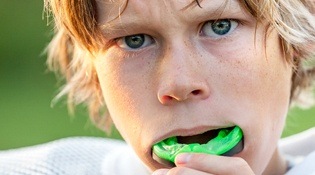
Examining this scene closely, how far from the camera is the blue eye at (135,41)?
1758 millimetres

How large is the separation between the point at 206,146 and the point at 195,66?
0.14m

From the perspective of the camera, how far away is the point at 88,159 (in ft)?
6.95

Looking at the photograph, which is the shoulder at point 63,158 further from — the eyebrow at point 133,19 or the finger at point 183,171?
the finger at point 183,171

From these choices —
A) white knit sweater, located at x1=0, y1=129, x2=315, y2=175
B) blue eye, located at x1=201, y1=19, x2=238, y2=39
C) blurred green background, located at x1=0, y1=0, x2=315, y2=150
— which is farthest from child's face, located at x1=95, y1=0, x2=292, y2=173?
blurred green background, located at x1=0, y1=0, x2=315, y2=150

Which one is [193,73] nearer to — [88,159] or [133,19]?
[133,19]

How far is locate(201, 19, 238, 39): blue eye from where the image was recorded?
1.73m

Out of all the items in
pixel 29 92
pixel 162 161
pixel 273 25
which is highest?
pixel 273 25

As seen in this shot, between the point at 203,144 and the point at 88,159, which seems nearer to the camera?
the point at 203,144

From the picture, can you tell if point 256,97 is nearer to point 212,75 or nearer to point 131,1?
point 212,75

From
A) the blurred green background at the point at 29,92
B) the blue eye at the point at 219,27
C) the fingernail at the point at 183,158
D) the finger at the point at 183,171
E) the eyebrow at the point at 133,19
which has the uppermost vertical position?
the eyebrow at the point at 133,19

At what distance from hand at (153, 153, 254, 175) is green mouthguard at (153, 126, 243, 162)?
0.14ft

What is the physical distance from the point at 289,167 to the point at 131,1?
0.56 m

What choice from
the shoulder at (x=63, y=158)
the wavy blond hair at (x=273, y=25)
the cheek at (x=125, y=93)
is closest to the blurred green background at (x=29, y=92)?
the shoulder at (x=63, y=158)

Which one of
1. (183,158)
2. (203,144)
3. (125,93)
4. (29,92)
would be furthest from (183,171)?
(29,92)
